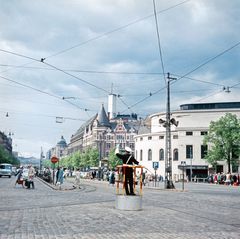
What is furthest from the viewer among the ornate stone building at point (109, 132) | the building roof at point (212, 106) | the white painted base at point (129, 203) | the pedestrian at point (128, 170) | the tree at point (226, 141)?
the ornate stone building at point (109, 132)

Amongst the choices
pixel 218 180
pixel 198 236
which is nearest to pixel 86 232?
pixel 198 236

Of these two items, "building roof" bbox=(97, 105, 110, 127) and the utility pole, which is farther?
"building roof" bbox=(97, 105, 110, 127)

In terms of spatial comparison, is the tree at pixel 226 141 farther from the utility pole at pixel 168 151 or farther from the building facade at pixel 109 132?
the building facade at pixel 109 132

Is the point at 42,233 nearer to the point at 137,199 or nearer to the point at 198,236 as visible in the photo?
the point at 198,236

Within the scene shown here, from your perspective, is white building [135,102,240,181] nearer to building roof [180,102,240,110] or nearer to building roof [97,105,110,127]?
building roof [180,102,240,110]

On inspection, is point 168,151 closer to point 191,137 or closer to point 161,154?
point 191,137

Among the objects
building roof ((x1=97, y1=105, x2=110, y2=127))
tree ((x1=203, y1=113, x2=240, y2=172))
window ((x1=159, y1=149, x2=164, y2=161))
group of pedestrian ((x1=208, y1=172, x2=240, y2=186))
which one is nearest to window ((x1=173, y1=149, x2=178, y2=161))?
window ((x1=159, y1=149, x2=164, y2=161))

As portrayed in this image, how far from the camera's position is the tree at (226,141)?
73.8 m

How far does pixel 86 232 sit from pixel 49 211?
16.0 feet

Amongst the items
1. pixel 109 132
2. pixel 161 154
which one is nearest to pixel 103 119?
pixel 109 132

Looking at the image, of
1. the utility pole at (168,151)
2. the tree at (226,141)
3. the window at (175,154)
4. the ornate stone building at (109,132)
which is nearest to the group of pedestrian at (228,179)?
the tree at (226,141)

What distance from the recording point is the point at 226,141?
74.2m

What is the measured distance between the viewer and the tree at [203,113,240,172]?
242ft

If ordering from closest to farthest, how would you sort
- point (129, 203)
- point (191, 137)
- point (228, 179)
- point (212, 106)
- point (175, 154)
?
point (129, 203) → point (228, 179) → point (191, 137) → point (175, 154) → point (212, 106)
